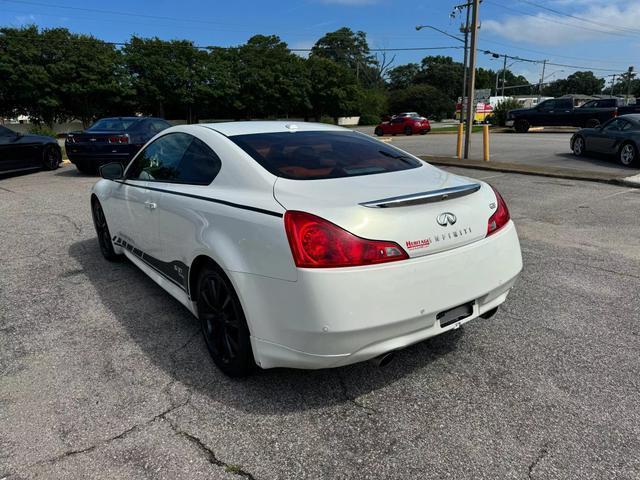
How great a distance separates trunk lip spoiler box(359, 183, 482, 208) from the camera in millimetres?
2517

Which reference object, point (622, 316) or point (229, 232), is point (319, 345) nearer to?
point (229, 232)

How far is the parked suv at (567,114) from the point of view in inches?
1022

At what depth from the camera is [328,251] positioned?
7.79 ft

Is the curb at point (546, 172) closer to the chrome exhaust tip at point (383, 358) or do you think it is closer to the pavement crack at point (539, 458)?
the pavement crack at point (539, 458)

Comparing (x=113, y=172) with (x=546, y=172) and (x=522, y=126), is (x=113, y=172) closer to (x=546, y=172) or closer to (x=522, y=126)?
(x=546, y=172)

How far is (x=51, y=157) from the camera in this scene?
14102 millimetres

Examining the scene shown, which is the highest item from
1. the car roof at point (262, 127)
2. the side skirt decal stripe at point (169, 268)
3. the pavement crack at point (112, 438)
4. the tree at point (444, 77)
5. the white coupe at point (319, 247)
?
the tree at point (444, 77)

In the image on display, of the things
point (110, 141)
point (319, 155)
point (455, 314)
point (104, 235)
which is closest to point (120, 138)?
point (110, 141)

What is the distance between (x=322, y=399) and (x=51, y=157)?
14007 millimetres

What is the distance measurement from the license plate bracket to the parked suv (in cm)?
2677

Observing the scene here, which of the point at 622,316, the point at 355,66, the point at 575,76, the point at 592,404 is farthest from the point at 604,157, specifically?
the point at 575,76

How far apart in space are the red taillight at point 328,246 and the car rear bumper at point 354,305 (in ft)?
0.15

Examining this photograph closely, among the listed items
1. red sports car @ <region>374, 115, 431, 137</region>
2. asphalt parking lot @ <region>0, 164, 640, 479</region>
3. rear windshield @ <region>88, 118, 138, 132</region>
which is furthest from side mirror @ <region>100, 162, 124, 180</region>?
red sports car @ <region>374, 115, 431, 137</region>

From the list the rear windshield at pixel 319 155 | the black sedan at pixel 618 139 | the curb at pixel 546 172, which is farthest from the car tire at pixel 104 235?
the black sedan at pixel 618 139
